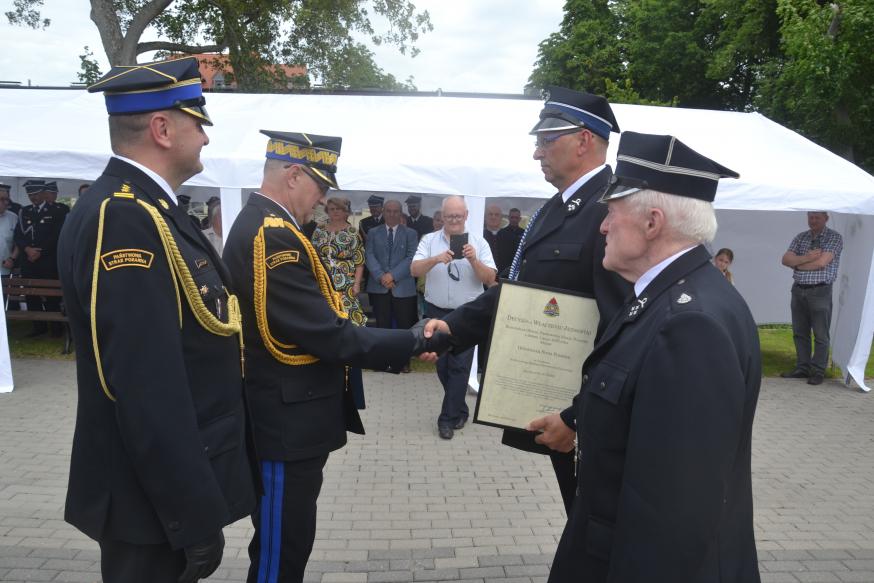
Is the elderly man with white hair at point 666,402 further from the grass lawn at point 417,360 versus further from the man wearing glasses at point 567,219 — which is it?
the grass lawn at point 417,360

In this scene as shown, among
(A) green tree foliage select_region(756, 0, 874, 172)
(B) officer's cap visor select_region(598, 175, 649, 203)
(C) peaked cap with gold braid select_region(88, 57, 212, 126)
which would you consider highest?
(A) green tree foliage select_region(756, 0, 874, 172)

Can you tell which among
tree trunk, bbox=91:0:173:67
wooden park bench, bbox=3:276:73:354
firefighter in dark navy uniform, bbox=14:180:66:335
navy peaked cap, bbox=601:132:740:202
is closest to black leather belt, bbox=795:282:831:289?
navy peaked cap, bbox=601:132:740:202

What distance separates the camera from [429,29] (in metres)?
20.2

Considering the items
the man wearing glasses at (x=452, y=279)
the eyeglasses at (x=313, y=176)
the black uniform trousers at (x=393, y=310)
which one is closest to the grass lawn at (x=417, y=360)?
the black uniform trousers at (x=393, y=310)

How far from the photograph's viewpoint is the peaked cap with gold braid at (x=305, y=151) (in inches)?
113

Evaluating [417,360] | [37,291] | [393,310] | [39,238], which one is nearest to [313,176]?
[393,310]

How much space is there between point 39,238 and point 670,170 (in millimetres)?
10330

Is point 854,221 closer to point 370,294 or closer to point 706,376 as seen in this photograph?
point 370,294

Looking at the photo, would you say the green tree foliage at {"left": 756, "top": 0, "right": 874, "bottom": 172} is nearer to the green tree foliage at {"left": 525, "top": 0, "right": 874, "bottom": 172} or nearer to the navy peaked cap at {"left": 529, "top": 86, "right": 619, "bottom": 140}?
the green tree foliage at {"left": 525, "top": 0, "right": 874, "bottom": 172}

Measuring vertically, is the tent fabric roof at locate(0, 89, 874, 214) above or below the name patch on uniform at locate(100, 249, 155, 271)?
above

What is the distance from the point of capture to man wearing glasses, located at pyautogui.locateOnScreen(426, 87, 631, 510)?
2721 millimetres

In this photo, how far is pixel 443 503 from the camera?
4723 mm

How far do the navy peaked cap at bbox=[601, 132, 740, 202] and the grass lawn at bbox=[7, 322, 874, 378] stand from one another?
7.36m

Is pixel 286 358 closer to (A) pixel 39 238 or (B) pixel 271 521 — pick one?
(B) pixel 271 521
